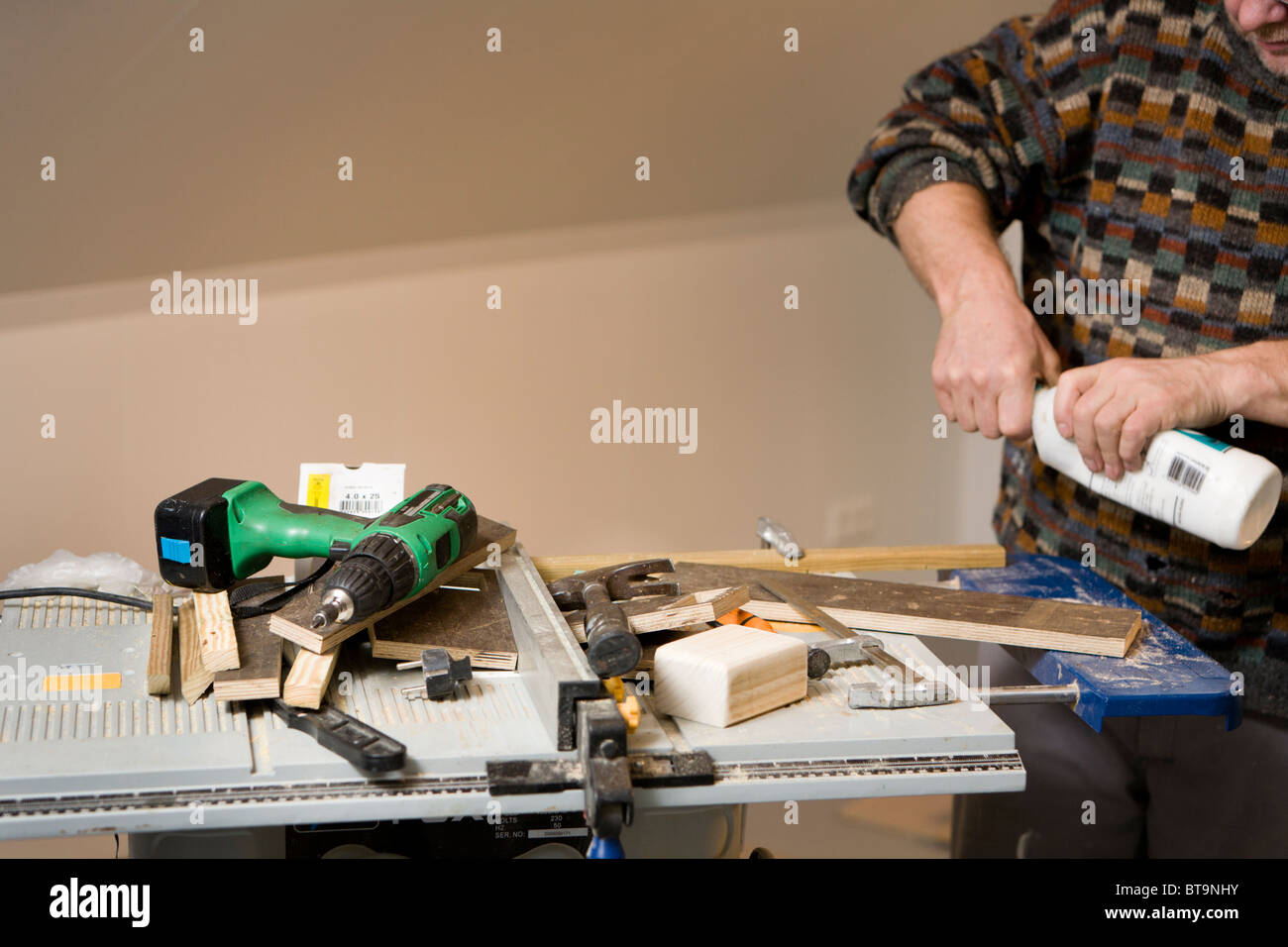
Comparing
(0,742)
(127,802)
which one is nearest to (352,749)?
(127,802)

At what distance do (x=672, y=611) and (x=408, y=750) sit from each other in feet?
1.09

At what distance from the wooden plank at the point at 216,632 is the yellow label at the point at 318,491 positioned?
172 mm

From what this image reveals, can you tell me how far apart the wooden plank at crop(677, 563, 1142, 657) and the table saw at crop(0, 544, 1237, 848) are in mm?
125

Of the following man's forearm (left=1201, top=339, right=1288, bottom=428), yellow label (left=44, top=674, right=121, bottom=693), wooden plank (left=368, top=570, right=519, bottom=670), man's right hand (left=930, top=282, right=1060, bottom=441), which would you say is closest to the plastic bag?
yellow label (left=44, top=674, right=121, bottom=693)

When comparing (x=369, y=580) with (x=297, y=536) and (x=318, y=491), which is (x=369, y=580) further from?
(x=318, y=491)

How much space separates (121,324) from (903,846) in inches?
80.8

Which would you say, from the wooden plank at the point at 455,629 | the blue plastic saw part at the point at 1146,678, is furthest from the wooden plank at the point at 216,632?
the blue plastic saw part at the point at 1146,678

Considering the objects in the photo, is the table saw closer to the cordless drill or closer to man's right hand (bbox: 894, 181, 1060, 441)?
the cordless drill

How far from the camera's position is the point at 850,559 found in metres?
1.56

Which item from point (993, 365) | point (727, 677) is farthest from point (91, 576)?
point (993, 365)

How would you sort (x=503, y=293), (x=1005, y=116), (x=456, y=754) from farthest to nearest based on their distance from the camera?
(x=503, y=293)
(x=1005, y=116)
(x=456, y=754)

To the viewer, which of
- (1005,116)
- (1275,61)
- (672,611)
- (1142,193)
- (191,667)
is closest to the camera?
(191,667)

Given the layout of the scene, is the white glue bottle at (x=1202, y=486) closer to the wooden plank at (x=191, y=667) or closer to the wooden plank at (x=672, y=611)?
the wooden plank at (x=672, y=611)

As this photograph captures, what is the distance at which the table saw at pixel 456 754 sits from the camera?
89cm
